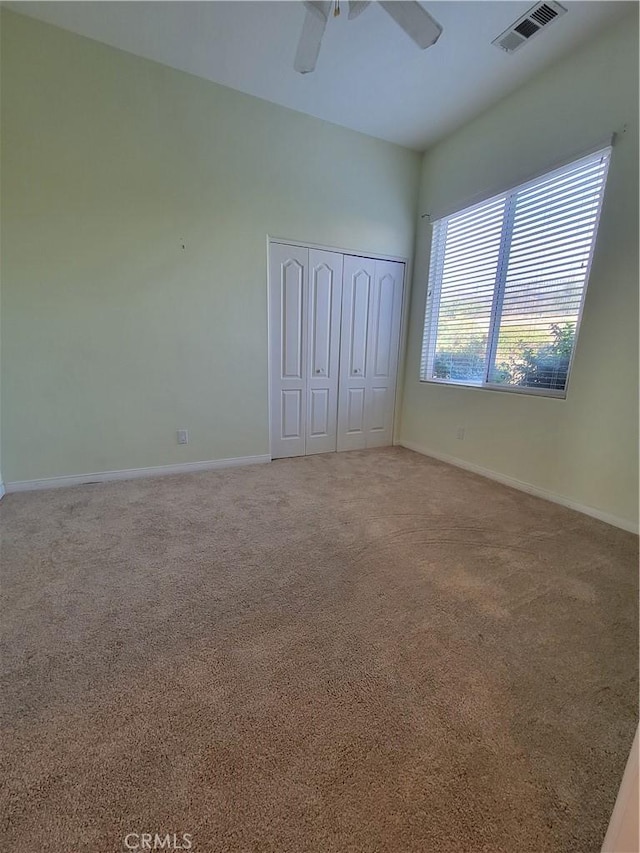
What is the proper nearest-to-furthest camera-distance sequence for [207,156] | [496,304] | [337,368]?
1. [207,156]
2. [496,304]
3. [337,368]

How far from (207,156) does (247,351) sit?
1.62 meters

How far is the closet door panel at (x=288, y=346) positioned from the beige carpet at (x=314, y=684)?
58.8 inches

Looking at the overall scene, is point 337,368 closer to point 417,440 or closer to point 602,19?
point 417,440

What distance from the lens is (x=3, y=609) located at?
1490 millimetres

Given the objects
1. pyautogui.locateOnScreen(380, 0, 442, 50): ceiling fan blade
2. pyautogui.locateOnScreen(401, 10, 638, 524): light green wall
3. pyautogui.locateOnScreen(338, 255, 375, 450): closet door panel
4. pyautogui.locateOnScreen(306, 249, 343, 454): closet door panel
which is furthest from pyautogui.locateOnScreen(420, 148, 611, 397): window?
pyautogui.locateOnScreen(380, 0, 442, 50): ceiling fan blade

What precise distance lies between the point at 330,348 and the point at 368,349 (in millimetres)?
505

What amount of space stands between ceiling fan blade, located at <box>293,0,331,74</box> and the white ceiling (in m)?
0.48

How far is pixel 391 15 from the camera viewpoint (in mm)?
1656

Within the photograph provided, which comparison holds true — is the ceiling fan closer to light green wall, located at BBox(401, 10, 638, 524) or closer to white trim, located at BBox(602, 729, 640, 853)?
light green wall, located at BBox(401, 10, 638, 524)

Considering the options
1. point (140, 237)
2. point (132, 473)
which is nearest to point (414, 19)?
point (140, 237)

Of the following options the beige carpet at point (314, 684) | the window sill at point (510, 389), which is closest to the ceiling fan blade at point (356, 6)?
the window sill at point (510, 389)

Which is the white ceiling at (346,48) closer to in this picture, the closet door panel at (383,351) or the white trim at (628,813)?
the closet door panel at (383,351)

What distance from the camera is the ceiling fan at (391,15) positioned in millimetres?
1609

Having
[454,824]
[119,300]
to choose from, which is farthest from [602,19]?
[454,824]
